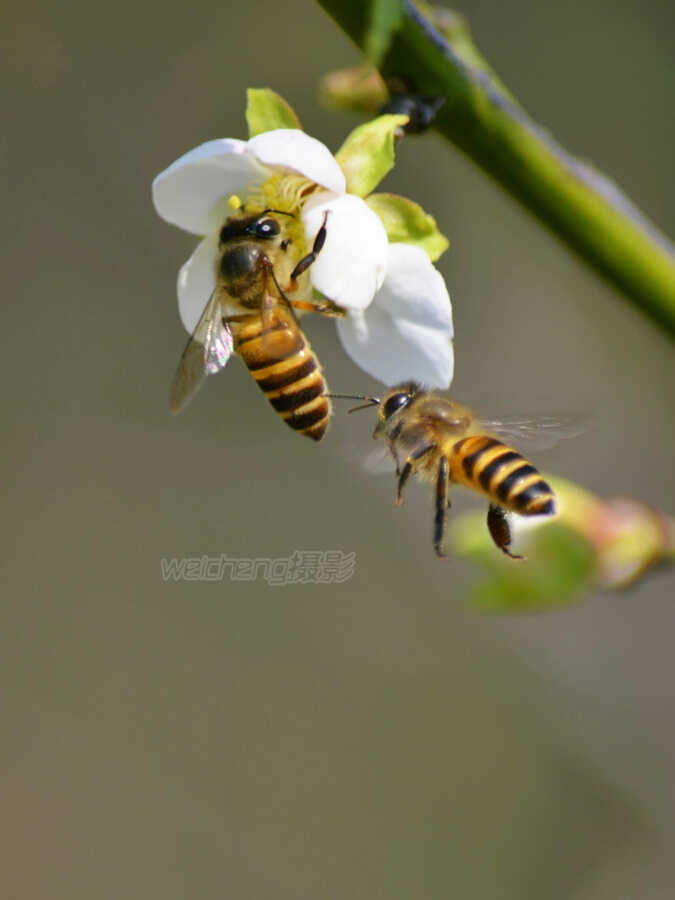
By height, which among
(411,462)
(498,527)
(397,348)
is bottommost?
(498,527)

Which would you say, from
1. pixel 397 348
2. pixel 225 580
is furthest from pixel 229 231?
pixel 225 580

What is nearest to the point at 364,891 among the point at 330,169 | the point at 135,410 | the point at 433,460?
the point at 135,410

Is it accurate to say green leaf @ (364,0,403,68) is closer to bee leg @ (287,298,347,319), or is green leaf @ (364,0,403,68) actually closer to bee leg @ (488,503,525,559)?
bee leg @ (287,298,347,319)

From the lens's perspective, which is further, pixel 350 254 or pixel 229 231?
pixel 229 231

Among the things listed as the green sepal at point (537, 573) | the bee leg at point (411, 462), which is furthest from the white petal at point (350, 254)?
the green sepal at point (537, 573)

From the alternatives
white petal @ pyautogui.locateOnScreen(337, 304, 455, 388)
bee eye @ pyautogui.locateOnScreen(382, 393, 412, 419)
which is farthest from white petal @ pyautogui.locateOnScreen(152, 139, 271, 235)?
bee eye @ pyautogui.locateOnScreen(382, 393, 412, 419)

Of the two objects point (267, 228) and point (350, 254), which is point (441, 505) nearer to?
point (350, 254)

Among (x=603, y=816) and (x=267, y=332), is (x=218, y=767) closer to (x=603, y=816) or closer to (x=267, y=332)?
(x=603, y=816)
